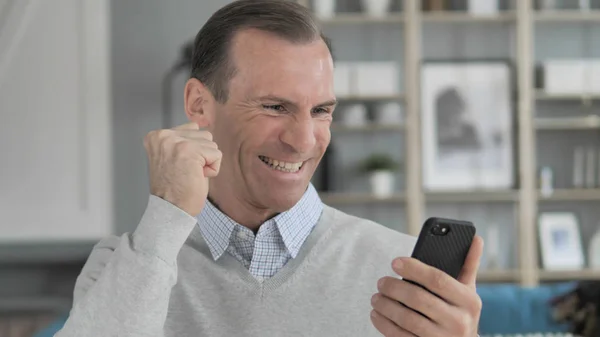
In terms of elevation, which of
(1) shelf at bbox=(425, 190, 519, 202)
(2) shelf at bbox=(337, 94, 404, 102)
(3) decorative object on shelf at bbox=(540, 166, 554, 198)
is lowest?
(1) shelf at bbox=(425, 190, 519, 202)

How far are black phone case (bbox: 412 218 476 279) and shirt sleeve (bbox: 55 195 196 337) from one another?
31 centimetres

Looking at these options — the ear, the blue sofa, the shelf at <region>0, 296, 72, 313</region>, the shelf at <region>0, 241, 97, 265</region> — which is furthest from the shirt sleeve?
the shelf at <region>0, 296, 72, 313</region>

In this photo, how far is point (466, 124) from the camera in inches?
212

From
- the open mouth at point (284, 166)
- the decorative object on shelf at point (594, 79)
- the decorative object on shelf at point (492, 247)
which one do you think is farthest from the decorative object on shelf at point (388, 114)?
the open mouth at point (284, 166)

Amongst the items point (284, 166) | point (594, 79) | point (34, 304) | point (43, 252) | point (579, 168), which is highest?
point (594, 79)

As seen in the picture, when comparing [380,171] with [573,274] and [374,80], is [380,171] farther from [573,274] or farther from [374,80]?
[573,274]

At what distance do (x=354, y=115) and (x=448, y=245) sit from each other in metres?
4.03

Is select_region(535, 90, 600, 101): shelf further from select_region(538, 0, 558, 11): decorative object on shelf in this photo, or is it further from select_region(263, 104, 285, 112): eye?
select_region(263, 104, 285, 112): eye

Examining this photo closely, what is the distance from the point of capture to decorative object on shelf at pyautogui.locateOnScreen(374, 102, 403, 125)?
5.18 metres

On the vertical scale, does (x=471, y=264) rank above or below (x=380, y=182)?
above

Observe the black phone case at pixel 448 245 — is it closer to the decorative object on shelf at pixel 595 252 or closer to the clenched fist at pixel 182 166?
the clenched fist at pixel 182 166

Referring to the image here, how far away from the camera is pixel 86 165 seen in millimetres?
4840

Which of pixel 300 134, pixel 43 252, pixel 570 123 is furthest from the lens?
pixel 570 123

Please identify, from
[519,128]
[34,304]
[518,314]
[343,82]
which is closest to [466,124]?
[519,128]
